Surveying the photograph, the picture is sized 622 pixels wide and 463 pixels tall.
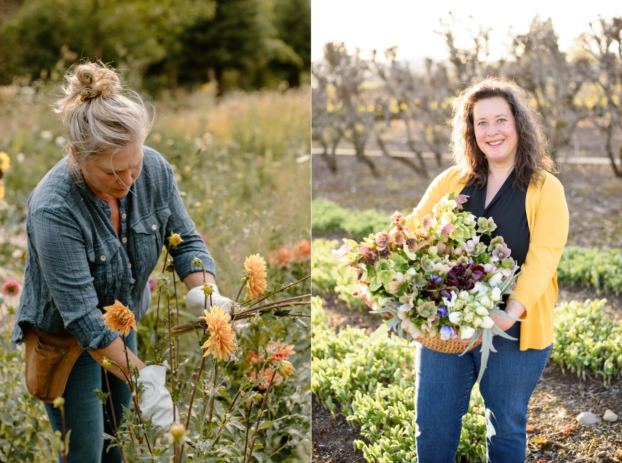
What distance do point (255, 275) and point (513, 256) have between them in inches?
31.4

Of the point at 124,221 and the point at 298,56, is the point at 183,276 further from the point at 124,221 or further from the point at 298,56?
the point at 298,56

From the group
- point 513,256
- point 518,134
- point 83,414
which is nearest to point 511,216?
point 513,256

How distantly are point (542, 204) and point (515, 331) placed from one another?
40 cm

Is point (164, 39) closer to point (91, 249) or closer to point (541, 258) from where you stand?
point (91, 249)

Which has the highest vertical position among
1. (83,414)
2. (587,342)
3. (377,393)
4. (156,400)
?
(156,400)

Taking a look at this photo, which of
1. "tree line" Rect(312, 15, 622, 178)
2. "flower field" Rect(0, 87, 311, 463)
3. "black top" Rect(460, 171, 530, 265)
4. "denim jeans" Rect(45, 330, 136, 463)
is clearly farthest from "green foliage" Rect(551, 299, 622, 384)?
"tree line" Rect(312, 15, 622, 178)

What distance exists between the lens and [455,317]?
137 centimetres

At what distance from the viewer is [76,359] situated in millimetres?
1662

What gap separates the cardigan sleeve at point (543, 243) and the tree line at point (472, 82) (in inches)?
133

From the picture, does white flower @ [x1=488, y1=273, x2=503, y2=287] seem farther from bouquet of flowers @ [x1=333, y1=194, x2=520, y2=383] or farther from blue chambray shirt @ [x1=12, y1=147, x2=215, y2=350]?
blue chambray shirt @ [x1=12, y1=147, x2=215, y2=350]

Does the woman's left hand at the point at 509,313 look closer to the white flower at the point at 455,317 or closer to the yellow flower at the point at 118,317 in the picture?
the white flower at the point at 455,317

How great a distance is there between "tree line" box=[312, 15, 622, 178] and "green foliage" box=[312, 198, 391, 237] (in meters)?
1.61

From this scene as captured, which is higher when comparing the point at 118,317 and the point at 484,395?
the point at 118,317

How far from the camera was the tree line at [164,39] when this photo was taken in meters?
12.0
